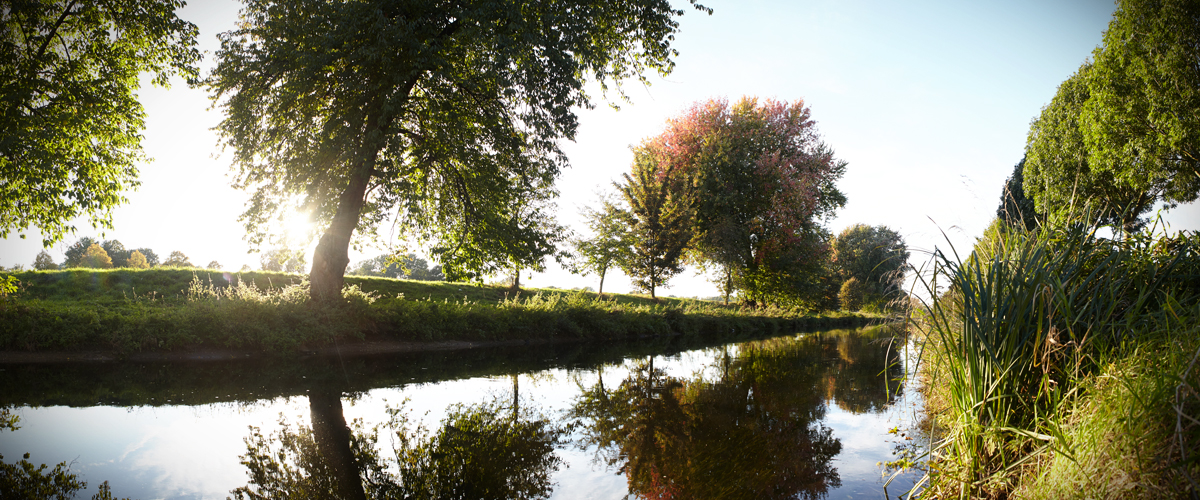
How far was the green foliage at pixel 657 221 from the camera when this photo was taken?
877 inches

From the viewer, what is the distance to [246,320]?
346 inches

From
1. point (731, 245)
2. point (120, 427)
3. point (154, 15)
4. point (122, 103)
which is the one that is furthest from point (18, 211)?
point (731, 245)

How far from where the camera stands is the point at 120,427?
4.19 meters

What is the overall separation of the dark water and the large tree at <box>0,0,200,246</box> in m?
4.12

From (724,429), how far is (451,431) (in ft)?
8.24

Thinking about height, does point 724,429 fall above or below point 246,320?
below

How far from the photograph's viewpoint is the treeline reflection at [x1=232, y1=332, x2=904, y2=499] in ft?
10.1

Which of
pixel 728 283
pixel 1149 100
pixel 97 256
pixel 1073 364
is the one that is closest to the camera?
pixel 1073 364

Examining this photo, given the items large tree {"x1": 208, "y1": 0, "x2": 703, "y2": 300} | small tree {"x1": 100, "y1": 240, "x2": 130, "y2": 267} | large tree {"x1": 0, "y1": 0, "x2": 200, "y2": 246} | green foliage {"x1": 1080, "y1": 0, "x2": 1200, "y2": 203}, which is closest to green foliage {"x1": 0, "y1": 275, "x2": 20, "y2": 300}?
large tree {"x1": 0, "y1": 0, "x2": 200, "y2": 246}

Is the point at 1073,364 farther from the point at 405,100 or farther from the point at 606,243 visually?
the point at 606,243

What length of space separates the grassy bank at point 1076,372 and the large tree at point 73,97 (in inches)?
509

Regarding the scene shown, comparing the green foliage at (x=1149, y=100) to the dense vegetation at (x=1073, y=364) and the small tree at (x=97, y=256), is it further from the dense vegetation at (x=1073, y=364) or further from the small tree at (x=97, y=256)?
the small tree at (x=97, y=256)

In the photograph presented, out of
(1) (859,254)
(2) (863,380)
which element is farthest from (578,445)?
(1) (859,254)

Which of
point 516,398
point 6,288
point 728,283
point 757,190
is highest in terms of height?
point 757,190
